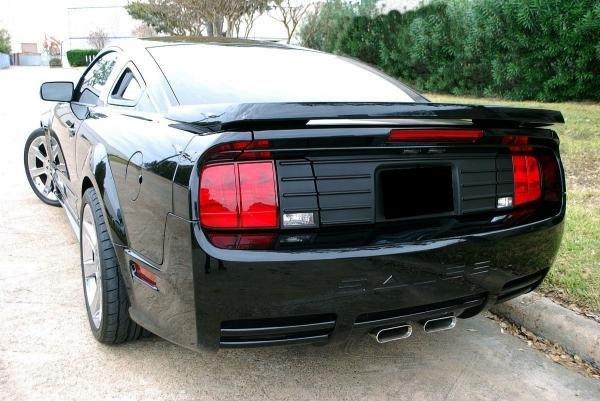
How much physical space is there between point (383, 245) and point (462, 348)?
3.90 feet

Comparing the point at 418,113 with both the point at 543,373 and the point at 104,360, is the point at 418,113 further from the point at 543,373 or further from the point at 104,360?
the point at 104,360

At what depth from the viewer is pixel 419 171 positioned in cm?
225

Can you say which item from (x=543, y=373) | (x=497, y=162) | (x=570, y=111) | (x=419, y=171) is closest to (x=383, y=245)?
(x=419, y=171)

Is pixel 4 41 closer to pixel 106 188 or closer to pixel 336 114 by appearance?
pixel 106 188

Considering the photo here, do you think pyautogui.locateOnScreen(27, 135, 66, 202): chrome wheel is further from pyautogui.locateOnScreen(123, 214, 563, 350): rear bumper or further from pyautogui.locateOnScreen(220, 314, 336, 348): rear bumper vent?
pyautogui.locateOnScreen(220, 314, 336, 348): rear bumper vent

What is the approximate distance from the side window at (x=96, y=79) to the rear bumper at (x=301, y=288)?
5.85 ft

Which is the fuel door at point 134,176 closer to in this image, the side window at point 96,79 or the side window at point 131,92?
the side window at point 131,92

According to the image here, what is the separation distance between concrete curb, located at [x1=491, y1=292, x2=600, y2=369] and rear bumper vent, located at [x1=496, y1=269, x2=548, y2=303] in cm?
45

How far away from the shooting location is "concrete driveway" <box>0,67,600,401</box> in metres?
2.56

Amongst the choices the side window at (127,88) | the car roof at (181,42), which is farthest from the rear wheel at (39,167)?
the side window at (127,88)

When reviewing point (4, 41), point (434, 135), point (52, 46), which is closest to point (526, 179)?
point (434, 135)

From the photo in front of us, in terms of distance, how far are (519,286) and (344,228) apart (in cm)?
99

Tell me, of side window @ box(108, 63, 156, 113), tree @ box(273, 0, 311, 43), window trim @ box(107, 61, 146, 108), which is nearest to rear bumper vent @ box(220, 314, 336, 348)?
side window @ box(108, 63, 156, 113)

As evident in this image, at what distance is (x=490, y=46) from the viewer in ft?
39.4
